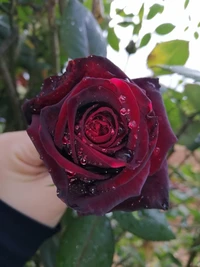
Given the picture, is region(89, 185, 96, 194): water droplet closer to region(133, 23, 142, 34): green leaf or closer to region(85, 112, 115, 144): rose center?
region(85, 112, 115, 144): rose center

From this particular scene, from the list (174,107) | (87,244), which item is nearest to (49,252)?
(87,244)

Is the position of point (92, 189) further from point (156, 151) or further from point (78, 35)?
point (78, 35)

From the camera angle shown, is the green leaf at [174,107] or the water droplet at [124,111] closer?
the water droplet at [124,111]

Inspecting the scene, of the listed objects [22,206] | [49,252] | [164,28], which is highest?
[164,28]

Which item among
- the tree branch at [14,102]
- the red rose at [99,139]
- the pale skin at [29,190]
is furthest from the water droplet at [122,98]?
the tree branch at [14,102]

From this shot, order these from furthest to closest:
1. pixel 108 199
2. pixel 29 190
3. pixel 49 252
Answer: pixel 49 252
pixel 29 190
pixel 108 199

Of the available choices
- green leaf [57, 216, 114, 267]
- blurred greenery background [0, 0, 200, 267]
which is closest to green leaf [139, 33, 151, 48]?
blurred greenery background [0, 0, 200, 267]

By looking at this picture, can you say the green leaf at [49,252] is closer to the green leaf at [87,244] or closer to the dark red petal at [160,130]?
the green leaf at [87,244]
